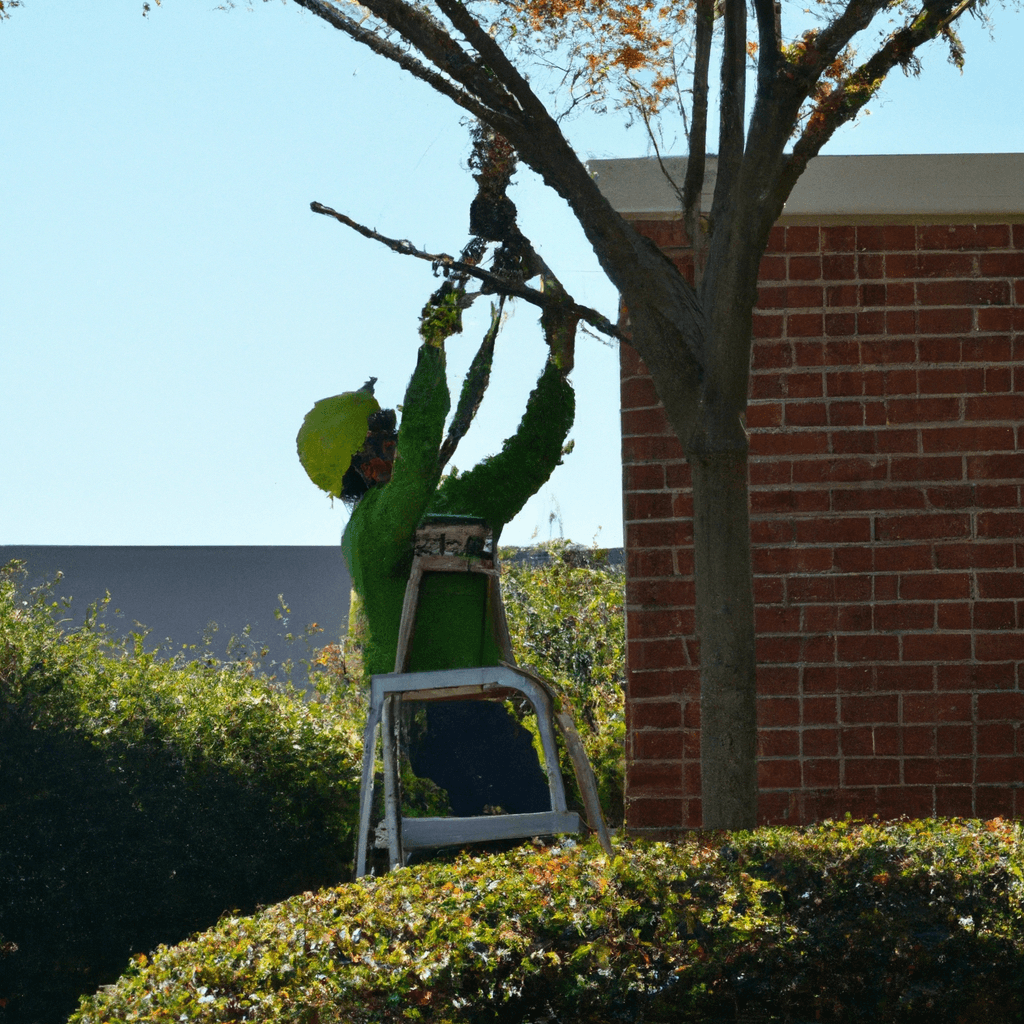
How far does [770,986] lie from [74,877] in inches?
118

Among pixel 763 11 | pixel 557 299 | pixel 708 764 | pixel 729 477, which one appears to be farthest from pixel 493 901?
pixel 763 11

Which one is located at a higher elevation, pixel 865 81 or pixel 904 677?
pixel 865 81

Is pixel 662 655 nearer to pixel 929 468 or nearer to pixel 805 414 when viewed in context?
pixel 805 414

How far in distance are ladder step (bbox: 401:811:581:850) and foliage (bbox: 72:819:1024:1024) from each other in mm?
372

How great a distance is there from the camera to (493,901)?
281 centimetres

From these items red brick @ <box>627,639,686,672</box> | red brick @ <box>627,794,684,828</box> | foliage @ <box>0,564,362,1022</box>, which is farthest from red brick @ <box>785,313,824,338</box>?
foliage @ <box>0,564,362,1022</box>

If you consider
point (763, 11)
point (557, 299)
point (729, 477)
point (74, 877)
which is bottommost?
point (74, 877)

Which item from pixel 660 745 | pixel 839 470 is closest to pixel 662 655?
pixel 660 745

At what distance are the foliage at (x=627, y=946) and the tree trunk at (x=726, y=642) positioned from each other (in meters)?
0.60

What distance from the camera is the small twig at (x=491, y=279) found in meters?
3.96

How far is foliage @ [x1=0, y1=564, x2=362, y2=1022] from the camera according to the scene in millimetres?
4652

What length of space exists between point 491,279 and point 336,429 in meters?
0.94

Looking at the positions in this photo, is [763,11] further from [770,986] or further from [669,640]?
[770,986]

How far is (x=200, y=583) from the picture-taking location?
15.5m
